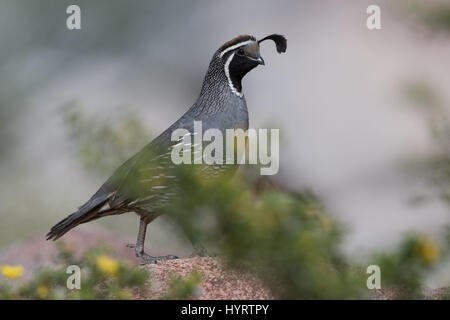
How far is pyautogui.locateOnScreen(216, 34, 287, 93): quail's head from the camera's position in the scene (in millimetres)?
4828

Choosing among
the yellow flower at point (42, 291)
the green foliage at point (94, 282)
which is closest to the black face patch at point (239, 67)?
the green foliage at point (94, 282)

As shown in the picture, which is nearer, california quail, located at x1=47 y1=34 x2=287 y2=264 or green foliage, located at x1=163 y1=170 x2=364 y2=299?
green foliage, located at x1=163 y1=170 x2=364 y2=299

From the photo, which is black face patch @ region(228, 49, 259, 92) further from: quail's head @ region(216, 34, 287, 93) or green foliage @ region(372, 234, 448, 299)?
green foliage @ region(372, 234, 448, 299)

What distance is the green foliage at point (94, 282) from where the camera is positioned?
3299 millimetres

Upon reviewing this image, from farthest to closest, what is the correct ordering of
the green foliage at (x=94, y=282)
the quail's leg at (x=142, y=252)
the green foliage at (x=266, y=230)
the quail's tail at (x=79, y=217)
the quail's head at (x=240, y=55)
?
the quail's head at (x=240, y=55) < the quail's tail at (x=79, y=217) < the quail's leg at (x=142, y=252) < the green foliage at (x=94, y=282) < the green foliage at (x=266, y=230)

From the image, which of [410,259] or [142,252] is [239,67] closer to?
[142,252]

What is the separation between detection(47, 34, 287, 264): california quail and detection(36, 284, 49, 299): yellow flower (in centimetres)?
110

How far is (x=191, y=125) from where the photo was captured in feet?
15.9

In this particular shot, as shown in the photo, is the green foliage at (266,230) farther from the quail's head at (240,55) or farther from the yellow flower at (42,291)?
the quail's head at (240,55)

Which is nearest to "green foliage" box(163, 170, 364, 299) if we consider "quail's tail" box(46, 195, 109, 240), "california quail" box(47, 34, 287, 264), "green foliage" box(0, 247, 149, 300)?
"green foliage" box(0, 247, 149, 300)
